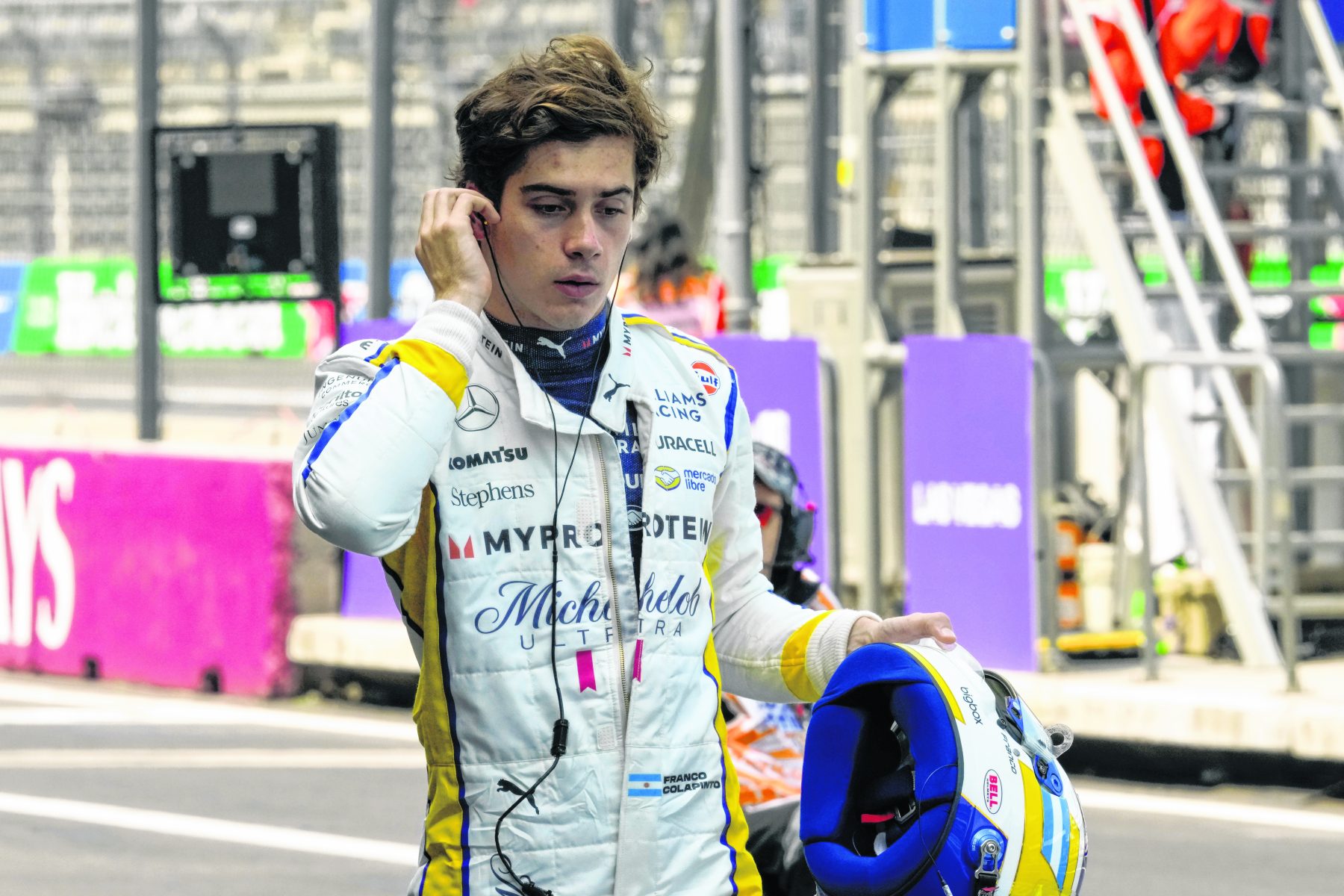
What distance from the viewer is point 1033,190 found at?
12062 millimetres

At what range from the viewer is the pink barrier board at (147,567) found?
12391 mm

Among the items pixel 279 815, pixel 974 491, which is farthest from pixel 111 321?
pixel 279 815

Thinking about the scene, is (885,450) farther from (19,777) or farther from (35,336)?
(35,336)

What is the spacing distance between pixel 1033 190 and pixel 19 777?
18.5 ft

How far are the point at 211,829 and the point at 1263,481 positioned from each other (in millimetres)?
4559

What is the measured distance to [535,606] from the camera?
2.97 metres

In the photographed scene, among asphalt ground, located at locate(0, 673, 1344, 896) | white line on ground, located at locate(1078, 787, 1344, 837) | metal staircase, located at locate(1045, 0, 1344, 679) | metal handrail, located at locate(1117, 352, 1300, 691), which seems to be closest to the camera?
asphalt ground, located at locate(0, 673, 1344, 896)

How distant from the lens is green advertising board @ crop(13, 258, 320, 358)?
2880cm

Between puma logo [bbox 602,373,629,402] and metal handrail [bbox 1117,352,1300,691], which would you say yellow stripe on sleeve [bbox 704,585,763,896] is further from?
metal handrail [bbox 1117,352,1300,691]

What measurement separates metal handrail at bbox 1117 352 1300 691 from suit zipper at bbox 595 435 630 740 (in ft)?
23.4

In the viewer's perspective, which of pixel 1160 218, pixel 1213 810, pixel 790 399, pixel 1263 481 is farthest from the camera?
pixel 1160 218

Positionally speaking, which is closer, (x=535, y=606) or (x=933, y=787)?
(x=933, y=787)

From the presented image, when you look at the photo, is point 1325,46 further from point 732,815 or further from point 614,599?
point 614,599

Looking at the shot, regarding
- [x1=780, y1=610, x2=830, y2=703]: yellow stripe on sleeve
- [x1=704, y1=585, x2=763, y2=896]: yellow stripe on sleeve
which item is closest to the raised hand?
[x1=704, y1=585, x2=763, y2=896]: yellow stripe on sleeve
